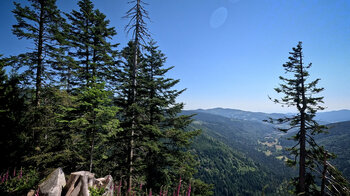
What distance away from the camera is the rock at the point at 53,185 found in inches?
209

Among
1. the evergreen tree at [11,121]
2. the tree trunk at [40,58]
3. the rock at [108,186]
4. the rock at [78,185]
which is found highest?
the tree trunk at [40,58]

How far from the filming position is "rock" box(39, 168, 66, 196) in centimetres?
532

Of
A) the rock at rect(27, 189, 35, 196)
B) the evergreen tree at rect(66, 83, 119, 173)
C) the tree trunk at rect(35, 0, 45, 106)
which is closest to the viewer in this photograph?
the rock at rect(27, 189, 35, 196)

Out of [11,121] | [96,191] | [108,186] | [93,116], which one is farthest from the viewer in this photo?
[11,121]

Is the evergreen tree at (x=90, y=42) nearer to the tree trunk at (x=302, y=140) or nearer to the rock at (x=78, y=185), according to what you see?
the rock at (x=78, y=185)

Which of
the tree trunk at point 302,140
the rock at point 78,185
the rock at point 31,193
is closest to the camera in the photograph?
the rock at point 78,185

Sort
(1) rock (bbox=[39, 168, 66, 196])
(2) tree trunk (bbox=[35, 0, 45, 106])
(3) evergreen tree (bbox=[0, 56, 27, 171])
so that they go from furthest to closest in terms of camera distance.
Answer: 1. (2) tree trunk (bbox=[35, 0, 45, 106])
2. (3) evergreen tree (bbox=[0, 56, 27, 171])
3. (1) rock (bbox=[39, 168, 66, 196])

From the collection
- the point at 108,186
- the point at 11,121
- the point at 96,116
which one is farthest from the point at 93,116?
the point at 11,121

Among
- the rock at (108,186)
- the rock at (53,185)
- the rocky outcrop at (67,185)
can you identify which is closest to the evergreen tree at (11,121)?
the rocky outcrop at (67,185)

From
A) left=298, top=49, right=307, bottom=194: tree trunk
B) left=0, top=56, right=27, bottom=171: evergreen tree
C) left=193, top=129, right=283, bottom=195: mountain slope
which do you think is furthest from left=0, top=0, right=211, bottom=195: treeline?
left=193, top=129, right=283, bottom=195: mountain slope

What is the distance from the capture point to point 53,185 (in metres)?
5.52

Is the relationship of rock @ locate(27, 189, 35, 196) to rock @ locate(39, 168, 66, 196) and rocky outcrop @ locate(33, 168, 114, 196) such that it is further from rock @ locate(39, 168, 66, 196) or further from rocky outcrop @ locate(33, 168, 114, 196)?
rock @ locate(39, 168, 66, 196)

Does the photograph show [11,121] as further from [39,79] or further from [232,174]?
[232,174]

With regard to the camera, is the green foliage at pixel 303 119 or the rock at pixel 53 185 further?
the green foliage at pixel 303 119
